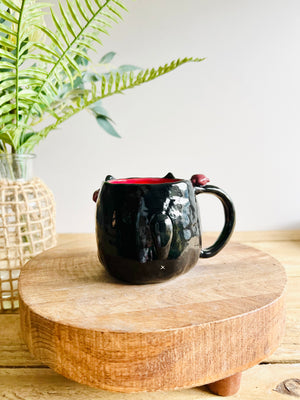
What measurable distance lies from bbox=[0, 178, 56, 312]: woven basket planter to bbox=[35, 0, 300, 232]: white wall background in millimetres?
466

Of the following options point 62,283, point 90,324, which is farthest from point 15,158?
point 90,324

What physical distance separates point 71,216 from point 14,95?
2.15 ft

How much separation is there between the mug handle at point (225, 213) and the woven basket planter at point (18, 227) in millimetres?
361

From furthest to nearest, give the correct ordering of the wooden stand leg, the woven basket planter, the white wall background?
1. the white wall background
2. the woven basket planter
3. the wooden stand leg

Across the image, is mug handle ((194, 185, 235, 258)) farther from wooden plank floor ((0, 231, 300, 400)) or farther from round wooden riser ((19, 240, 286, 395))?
wooden plank floor ((0, 231, 300, 400))

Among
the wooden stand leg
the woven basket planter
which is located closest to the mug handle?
the wooden stand leg

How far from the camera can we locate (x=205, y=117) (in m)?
1.16

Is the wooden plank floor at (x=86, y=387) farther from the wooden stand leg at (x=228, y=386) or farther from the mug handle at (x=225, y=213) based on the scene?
the mug handle at (x=225, y=213)

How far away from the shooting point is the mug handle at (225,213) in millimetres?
507

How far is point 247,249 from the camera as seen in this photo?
611 millimetres

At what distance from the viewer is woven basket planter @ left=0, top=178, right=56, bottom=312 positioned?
26.3 inches

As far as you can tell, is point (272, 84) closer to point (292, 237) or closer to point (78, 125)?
point (292, 237)

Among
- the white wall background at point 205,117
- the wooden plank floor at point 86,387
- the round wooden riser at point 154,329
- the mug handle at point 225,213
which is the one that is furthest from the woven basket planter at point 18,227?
the white wall background at point 205,117

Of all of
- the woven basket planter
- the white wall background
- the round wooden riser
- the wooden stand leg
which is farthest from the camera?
the white wall background
